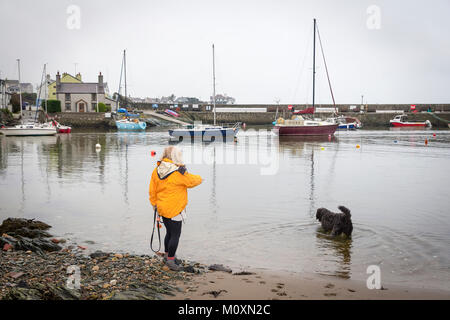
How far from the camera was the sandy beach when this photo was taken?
5.42 meters

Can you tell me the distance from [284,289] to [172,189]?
215 centimetres

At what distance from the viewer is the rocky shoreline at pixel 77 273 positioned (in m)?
5.07

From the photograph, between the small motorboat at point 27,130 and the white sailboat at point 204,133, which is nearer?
the small motorboat at point 27,130

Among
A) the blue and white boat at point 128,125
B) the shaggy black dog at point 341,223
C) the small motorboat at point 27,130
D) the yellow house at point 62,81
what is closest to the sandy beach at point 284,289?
the shaggy black dog at point 341,223

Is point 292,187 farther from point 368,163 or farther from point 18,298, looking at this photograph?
point 18,298

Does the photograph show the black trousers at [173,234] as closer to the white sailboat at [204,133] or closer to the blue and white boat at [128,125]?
the white sailboat at [204,133]

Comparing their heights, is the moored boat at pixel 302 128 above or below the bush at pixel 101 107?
below

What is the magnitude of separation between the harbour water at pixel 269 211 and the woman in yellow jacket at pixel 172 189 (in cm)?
106

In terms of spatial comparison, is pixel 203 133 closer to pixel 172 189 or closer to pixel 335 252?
pixel 335 252

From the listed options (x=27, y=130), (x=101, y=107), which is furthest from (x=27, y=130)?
(x=101, y=107)

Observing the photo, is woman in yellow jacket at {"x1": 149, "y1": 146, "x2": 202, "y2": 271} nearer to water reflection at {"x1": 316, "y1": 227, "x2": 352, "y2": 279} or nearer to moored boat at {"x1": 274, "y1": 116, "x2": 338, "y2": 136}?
water reflection at {"x1": 316, "y1": 227, "x2": 352, "y2": 279}

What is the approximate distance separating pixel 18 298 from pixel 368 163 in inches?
783

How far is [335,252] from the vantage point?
302 inches

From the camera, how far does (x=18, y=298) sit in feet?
15.6
